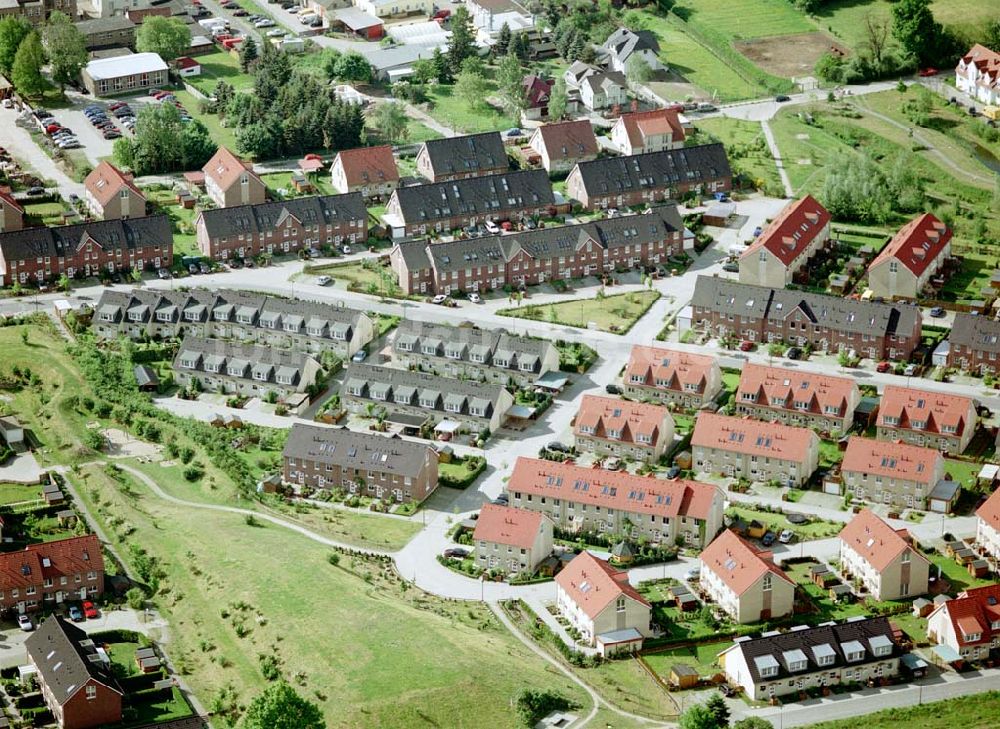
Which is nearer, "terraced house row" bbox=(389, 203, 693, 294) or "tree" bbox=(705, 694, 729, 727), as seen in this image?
"tree" bbox=(705, 694, 729, 727)

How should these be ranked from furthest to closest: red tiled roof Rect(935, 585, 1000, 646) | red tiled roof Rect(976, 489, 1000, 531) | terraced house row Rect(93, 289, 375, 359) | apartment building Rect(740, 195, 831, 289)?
apartment building Rect(740, 195, 831, 289)
terraced house row Rect(93, 289, 375, 359)
red tiled roof Rect(976, 489, 1000, 531)
red tiled roof Rect(935, 585, 1000, 646)

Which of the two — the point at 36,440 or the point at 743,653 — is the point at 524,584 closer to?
the point at 743,653

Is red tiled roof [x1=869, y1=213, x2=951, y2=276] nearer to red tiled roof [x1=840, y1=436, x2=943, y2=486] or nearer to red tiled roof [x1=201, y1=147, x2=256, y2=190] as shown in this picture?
red tiled roof [x1=840, y1=436, x2=943, y2=486]

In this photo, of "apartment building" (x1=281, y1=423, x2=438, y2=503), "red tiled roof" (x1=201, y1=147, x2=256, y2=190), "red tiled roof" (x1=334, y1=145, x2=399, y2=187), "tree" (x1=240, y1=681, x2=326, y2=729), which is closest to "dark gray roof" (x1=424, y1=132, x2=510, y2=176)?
"red tiled roof" (x1=334, y1=145, x2=399, y2=187)

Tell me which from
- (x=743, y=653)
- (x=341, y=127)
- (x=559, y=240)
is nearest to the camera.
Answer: (x=743, y=653)

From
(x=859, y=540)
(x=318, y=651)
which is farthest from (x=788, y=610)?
(x=318, y=651)

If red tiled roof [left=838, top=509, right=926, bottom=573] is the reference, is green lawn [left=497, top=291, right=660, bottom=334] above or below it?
below

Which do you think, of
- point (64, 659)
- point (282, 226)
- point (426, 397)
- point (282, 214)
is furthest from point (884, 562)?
point (282, 214)
